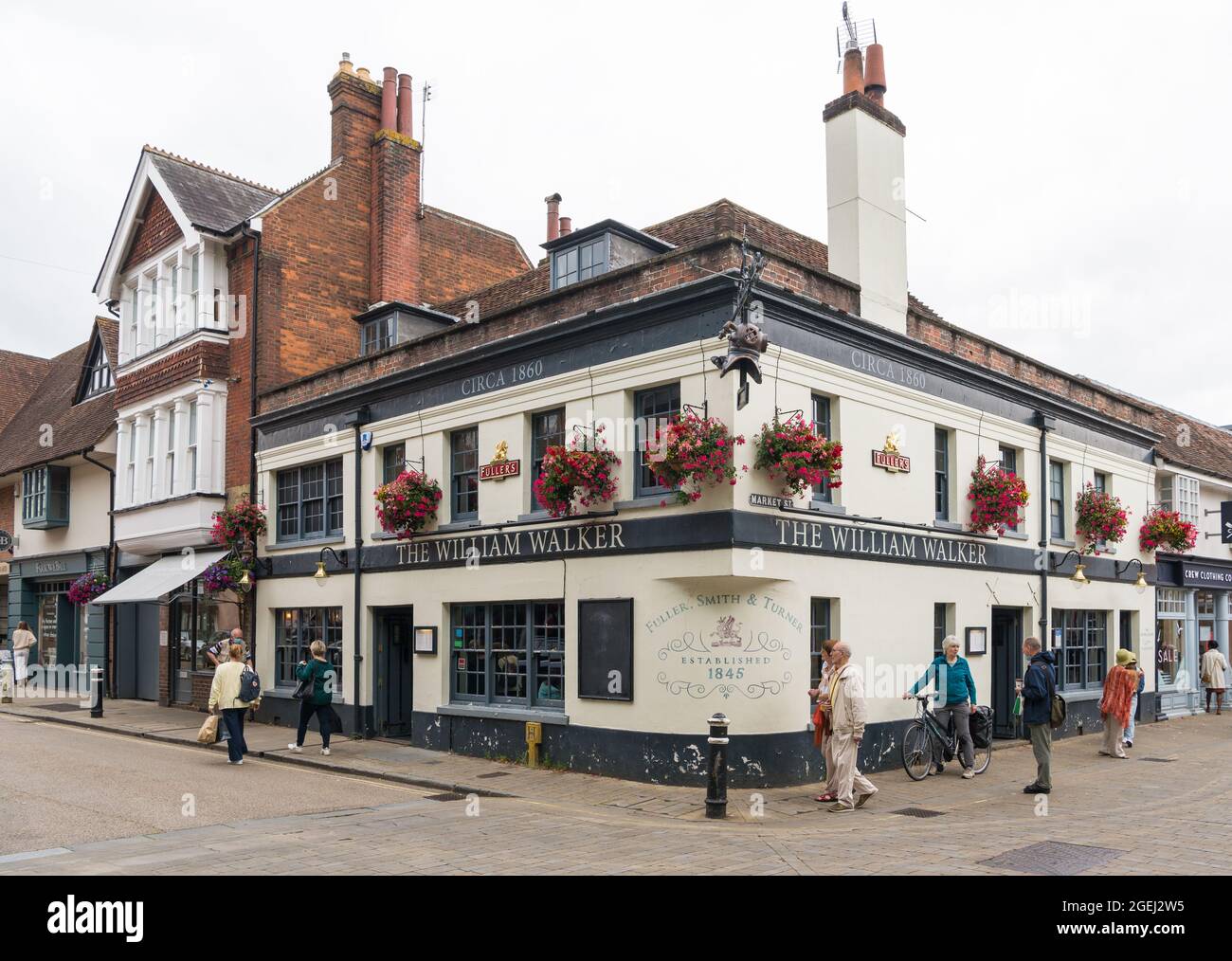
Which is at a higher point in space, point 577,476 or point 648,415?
point 648,415

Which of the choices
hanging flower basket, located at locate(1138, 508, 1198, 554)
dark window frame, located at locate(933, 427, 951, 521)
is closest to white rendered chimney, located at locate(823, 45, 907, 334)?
dark window frame, located at locate(933, 427, 951, 521)

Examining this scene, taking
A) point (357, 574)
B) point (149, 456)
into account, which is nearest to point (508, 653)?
point (357, 574)

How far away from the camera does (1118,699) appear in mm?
16719

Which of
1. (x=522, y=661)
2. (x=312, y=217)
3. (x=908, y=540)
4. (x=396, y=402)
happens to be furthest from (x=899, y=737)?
(x=312, y=217)

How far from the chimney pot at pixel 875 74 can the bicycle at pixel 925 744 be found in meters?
9.42

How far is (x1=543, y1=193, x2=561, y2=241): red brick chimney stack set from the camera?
90.2 feet

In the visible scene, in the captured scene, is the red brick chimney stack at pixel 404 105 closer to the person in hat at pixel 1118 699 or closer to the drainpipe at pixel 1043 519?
the drainpipe at pixel 1043 519

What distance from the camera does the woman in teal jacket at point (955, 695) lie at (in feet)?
47.6

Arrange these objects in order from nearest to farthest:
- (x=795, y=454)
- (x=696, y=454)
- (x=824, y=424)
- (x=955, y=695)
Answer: (x=696, y=454) → (x=795, y=454) → (x=955, y=695) → (x=824, y=424)

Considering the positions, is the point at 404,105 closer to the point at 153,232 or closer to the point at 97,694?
the point at 153,232

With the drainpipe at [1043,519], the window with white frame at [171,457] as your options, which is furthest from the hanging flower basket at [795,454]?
the window with white frame at [171,457]

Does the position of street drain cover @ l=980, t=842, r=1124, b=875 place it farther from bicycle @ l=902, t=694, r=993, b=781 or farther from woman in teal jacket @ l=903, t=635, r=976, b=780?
woman in teal jacket @ l=903, t=635, r=976, b=780

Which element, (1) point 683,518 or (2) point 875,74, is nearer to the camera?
(1) point 683,518

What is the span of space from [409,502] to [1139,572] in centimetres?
1524
